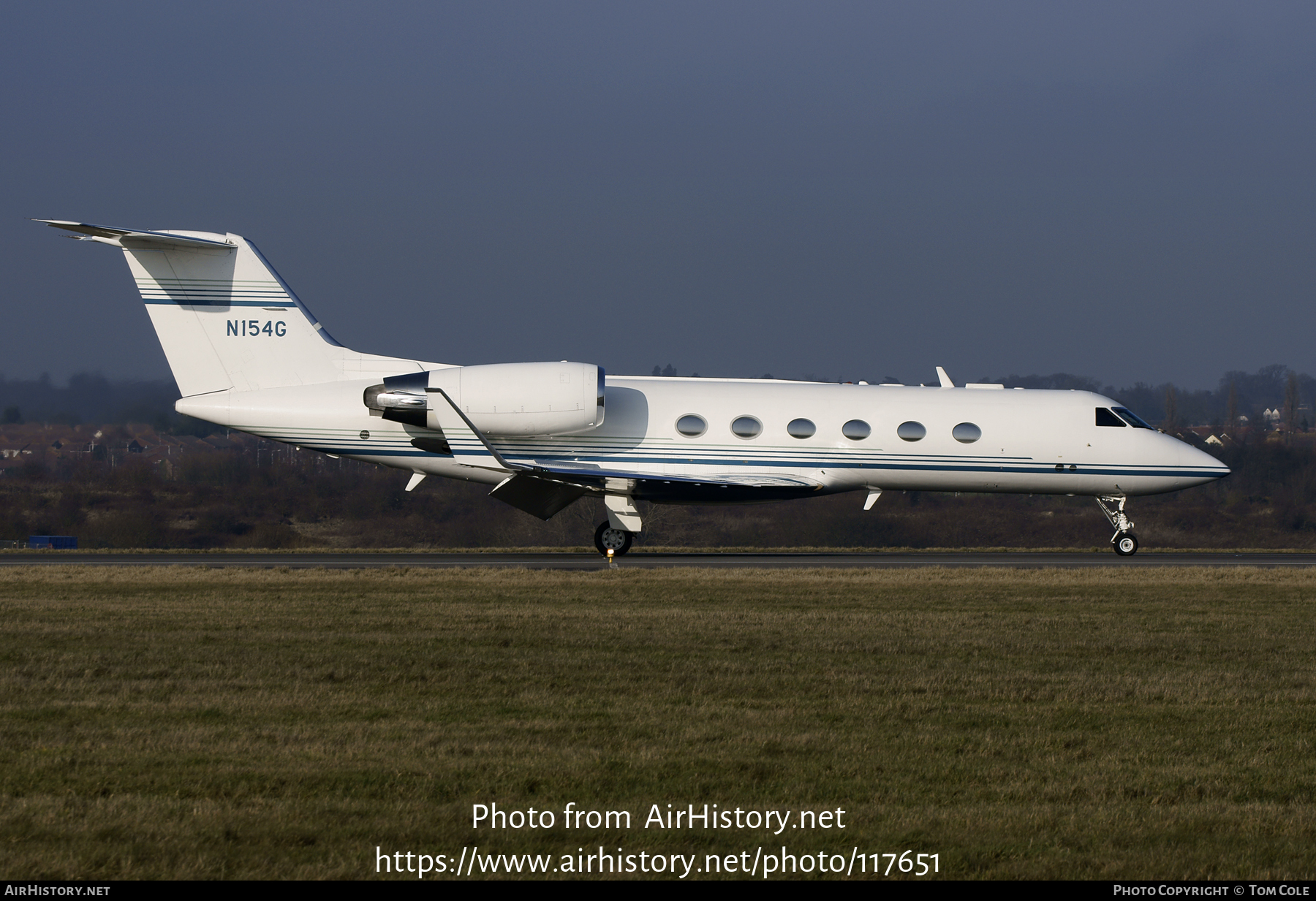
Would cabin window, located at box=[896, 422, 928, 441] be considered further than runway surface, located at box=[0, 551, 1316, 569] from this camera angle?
Yes

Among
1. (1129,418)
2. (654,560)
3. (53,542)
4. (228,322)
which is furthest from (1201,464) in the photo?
(53,542)

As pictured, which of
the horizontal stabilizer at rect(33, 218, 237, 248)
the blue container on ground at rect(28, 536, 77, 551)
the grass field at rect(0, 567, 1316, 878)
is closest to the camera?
the grass field at rect(0, 567, 1316, 878)

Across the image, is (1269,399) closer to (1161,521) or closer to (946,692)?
(1161,521)

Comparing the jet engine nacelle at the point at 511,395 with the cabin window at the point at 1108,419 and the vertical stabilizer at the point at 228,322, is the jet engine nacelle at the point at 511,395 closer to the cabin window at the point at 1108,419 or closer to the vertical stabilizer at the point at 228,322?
the vertical stabilizer at the point at 228,322

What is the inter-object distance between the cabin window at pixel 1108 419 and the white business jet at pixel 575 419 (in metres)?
0.25

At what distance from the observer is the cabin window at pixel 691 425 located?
2394cm

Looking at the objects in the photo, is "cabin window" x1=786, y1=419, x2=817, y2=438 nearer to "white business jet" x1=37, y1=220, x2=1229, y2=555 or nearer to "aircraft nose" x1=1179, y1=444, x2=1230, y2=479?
"white business jet" x1=37, y1=220, x2=1229, y2=555

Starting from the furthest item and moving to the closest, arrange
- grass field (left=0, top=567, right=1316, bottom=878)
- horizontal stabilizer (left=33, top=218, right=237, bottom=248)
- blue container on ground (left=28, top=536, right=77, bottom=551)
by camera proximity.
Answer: blue container on ground (left=28, top=536, right=77, bottom=551) < horizontal stabilizer (left=33, top=218, right=237, bottom=248) < grass field (left=0, top=567, right=1316, bottom=878)

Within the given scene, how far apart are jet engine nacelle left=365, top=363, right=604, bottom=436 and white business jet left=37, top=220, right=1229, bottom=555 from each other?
0.10ft

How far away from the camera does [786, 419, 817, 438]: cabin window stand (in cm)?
2408

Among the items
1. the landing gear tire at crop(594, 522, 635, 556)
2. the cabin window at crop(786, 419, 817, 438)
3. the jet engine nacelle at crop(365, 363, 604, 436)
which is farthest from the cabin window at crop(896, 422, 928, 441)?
the jet engine nacelle at crop(365, 363, 604, 436)

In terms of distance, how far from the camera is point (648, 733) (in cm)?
789

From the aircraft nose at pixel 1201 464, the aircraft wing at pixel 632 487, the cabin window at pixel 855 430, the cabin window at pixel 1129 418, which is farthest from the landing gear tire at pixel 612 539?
the aircraft nose at pixel 1201 464

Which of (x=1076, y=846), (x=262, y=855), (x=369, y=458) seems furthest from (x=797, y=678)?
(x=369, y=458)
